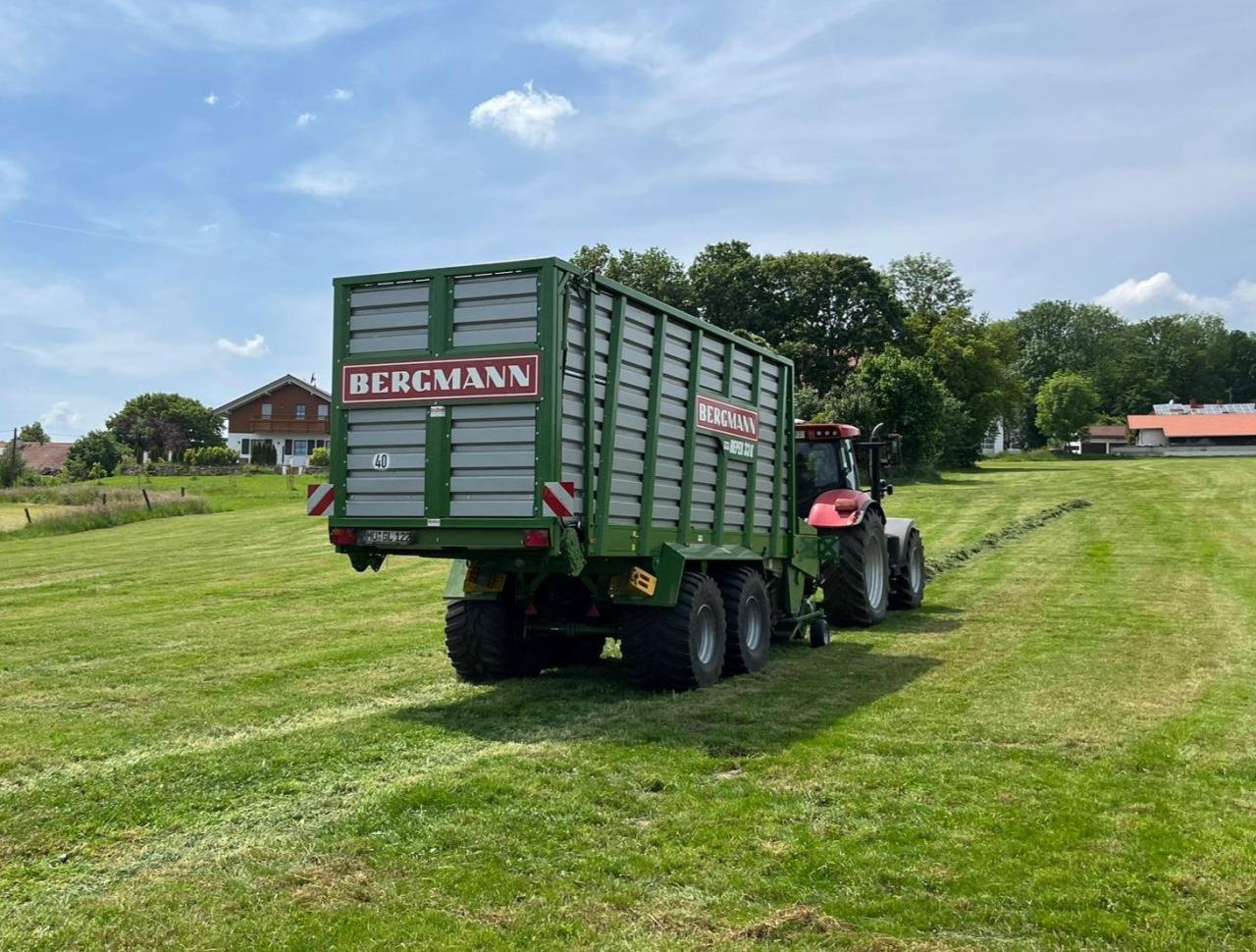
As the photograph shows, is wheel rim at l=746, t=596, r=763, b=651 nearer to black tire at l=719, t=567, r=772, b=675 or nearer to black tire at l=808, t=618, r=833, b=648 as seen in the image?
black tire at l=719, t=567, r=772, b=675

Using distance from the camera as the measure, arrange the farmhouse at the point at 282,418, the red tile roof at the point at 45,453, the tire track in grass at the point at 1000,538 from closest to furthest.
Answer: the tire track in grass at the point at 1000,538 → the farmhouse at the point at 282,418 → the red tile roof at the point at 45,453

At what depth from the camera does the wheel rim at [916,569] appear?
16297 millimetres

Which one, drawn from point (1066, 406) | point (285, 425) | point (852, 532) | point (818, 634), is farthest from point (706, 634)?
point (1066, 406)

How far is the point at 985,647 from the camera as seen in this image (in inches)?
474

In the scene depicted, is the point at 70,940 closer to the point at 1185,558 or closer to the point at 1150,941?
the point at 1150,941

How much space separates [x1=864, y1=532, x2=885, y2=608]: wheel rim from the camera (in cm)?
1468

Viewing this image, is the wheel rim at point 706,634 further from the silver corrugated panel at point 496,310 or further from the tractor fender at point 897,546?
the tractor fender at point 897,546

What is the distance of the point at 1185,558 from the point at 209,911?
2153 centimetres

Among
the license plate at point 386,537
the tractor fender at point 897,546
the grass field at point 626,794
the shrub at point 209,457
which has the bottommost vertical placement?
the grass field at point 626,794

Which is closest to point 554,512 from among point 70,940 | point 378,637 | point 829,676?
point 829,676

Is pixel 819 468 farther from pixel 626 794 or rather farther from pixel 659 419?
pixel 626 794

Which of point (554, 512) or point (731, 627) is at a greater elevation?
point (554, 512)

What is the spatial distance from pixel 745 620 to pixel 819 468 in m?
5.02

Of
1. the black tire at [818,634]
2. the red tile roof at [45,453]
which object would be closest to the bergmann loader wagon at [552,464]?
the black tire at [818,634]
